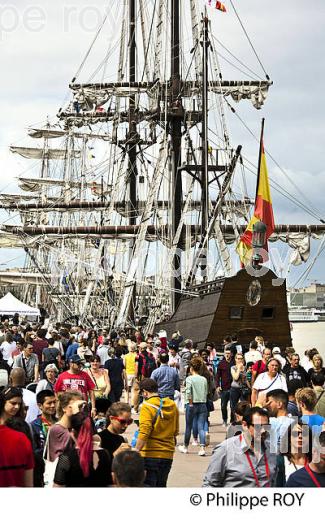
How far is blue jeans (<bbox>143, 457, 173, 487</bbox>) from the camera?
783 centimetres

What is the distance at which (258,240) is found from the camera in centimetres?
2884

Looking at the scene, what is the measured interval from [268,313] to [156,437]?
75.5 feet

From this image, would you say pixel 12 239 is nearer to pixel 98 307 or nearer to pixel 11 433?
pixel 98 307

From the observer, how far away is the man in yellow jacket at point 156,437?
308 inches

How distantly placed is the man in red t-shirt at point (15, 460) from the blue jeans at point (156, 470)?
2000 millimetres

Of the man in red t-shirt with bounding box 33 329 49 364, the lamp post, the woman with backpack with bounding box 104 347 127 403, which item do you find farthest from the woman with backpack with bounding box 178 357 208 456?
the lamp post

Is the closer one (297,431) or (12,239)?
(297,431)

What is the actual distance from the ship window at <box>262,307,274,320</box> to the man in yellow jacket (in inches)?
893

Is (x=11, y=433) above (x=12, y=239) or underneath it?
underneath

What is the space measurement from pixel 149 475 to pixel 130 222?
48.4 m

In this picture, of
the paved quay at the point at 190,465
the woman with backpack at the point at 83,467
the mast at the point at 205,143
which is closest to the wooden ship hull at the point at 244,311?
the mast at the point at 205,143

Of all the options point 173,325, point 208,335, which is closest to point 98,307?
point 173,325
